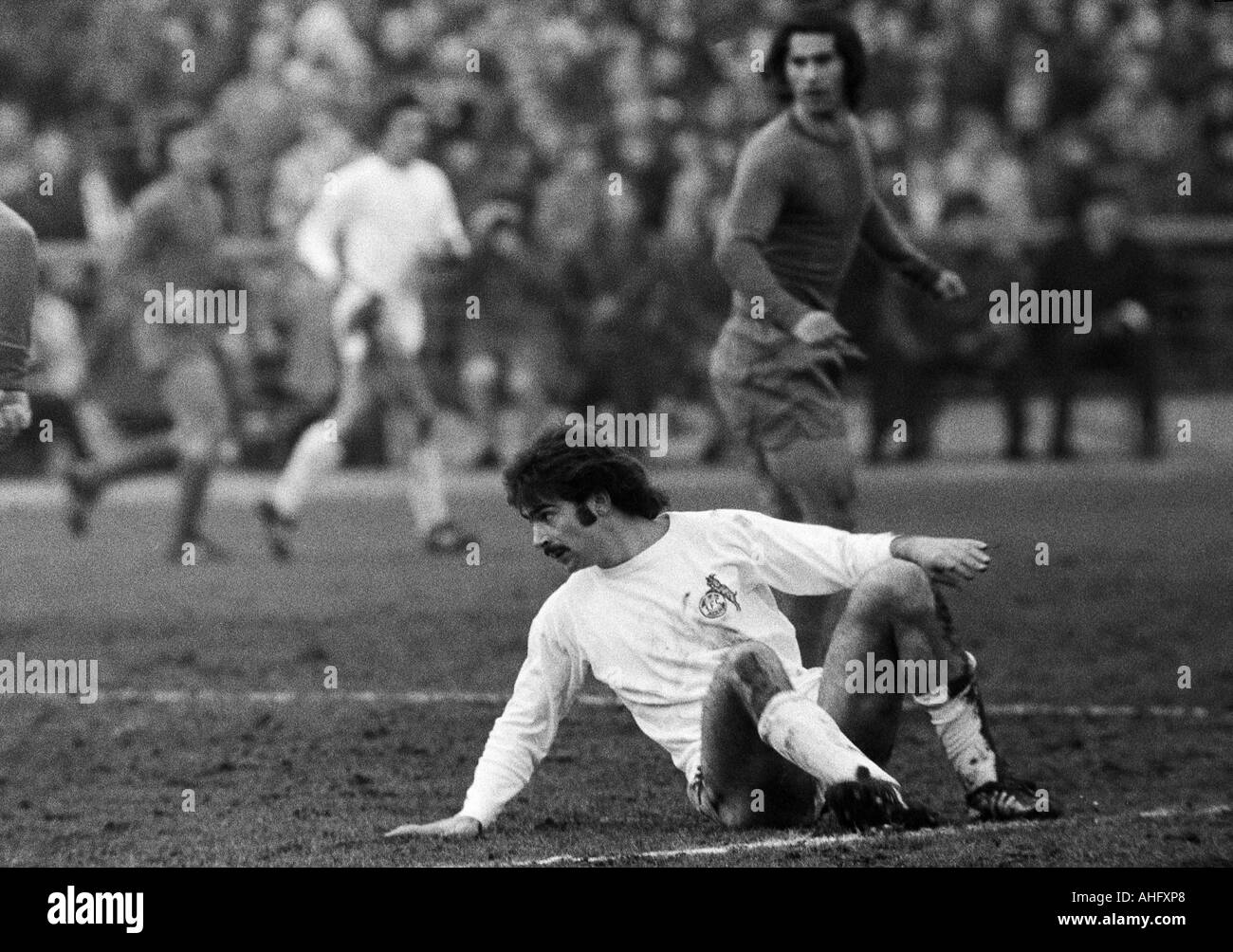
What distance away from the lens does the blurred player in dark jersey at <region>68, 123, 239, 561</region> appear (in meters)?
15.2

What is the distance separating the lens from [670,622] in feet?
22.8

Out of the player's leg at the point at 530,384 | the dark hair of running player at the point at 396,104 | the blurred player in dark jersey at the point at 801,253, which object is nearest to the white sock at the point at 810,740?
the blurred player in dark jersey at the point at 801,253

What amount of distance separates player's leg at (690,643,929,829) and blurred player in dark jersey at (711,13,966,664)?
5.90ft

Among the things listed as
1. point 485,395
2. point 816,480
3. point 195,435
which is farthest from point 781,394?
point 485,395

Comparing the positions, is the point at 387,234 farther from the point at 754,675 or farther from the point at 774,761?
the point at 754,675

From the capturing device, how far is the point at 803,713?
6555mm

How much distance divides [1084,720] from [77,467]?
8434mm

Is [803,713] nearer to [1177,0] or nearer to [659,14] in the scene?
[659,14]

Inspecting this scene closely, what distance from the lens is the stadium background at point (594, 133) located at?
19.4m

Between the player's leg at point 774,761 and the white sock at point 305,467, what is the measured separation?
8373 mm

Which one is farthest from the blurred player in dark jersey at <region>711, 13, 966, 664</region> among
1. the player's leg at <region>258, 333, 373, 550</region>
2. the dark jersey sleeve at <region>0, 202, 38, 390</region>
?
the player's leg at <region>258, 333, 373, 550</region>

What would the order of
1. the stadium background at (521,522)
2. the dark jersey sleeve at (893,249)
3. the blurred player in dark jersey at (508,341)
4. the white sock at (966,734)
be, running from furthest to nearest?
the blurred player in dark jersey at (508,341) → the dark jersey sleeve at (893,249) → the stadium background at (521,522) → the white sock at (966,734)

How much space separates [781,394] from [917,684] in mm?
2297

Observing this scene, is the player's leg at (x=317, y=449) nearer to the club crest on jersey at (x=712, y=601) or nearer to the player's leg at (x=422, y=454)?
the player's leg at (x=422, y=454)
